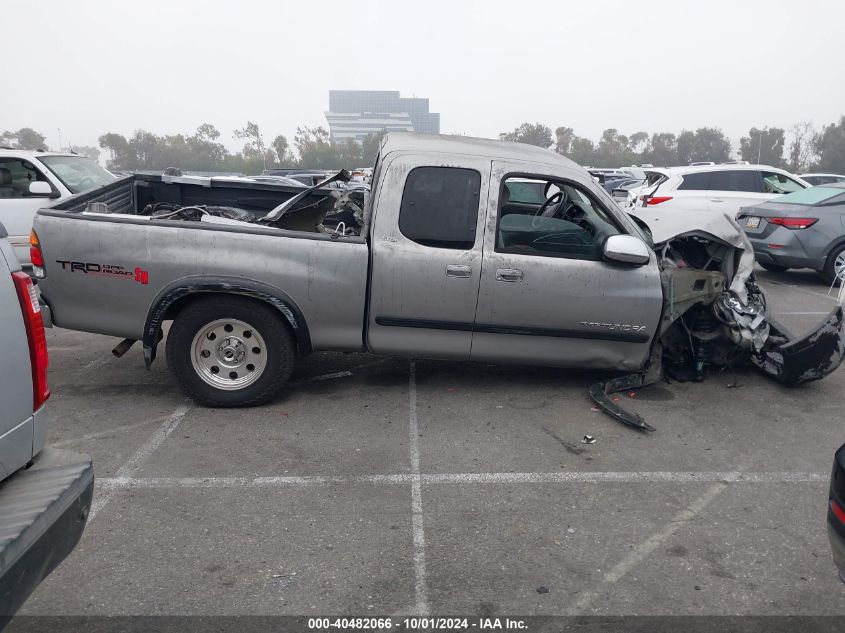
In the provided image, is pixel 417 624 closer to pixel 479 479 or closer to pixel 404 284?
pixel 479 479

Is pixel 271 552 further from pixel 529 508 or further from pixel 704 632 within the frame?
pixel 704 632

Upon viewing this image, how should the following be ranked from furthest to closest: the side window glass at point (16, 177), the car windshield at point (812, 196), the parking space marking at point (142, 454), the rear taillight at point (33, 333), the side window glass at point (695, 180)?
1. the side window glass at point (695, 180)
2. the car windshield at point (812, 196)
3. the side window glass at point (16, 177)
4. the parking space marking at point (142, 454)
5. the rear taillight at point (33, 333)

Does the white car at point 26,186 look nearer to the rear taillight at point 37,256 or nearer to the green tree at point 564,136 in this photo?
the rear taillight at point 37,256

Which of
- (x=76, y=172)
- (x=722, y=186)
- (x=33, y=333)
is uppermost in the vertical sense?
(x=722, y=186)

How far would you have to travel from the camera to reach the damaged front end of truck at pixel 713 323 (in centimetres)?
520

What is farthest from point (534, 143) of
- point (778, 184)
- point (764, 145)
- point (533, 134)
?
point (778, 184)

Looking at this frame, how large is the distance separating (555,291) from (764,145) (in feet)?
220

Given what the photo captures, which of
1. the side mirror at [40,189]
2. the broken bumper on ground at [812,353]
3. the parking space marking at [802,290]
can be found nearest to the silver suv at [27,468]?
the broken bumper on ground at [812,353]

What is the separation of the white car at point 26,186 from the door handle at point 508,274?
20.7 ft

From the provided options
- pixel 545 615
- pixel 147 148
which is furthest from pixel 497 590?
pixel 147 148

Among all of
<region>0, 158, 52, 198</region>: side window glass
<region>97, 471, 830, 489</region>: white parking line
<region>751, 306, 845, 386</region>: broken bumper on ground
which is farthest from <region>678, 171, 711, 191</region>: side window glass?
<region>0, 158, 52, 198</region>: side window glass

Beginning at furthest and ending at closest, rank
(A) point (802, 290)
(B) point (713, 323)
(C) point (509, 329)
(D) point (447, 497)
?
(A) point (802, 290) → (B) point (713, 323) → (C) point (509, 329) → (D) point (447, 497)

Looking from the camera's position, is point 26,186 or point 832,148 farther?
point 832,148

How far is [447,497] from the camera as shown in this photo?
3.84 m
